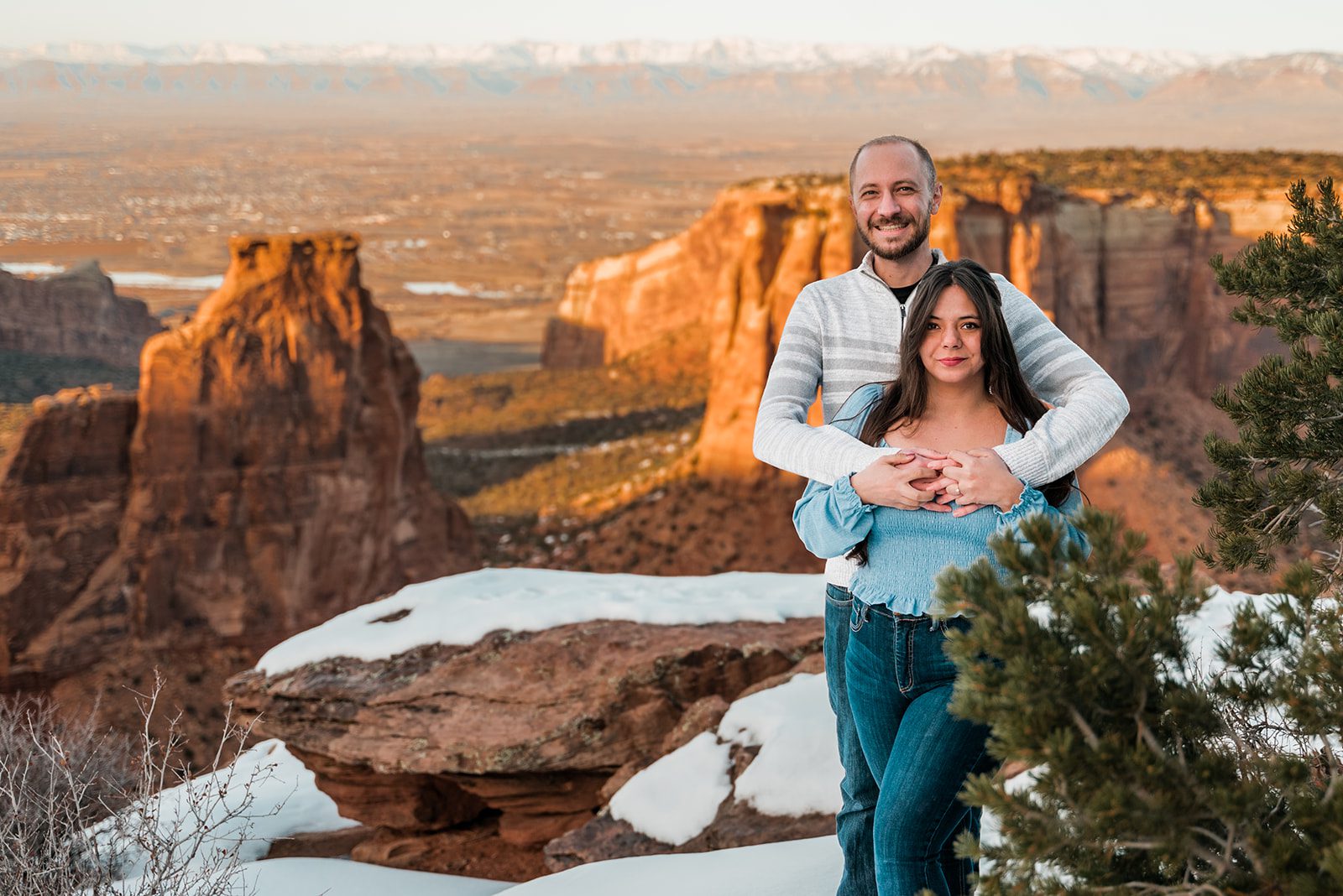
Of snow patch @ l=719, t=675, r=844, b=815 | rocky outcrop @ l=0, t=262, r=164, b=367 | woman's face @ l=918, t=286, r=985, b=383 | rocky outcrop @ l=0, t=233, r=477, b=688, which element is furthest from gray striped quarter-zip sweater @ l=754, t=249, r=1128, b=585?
rocky outcrop @ l=0, t=262, r=164, b=367

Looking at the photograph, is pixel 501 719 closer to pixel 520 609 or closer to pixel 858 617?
pixel 520 609

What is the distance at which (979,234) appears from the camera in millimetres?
29828

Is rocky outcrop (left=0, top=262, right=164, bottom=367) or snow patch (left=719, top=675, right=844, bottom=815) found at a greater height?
snow patch (left=719, top=675, right=844, bottom=815)

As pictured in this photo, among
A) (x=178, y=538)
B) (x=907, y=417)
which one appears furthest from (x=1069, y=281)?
(x=907, y=417)

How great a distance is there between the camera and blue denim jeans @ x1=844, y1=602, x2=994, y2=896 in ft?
11.1

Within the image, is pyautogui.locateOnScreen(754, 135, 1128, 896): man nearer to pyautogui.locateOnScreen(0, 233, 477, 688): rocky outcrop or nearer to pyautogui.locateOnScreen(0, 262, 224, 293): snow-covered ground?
pyautogui.locateOnScreen(0, 233, 477, 688): rocky outcrop

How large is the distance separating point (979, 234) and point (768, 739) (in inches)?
973

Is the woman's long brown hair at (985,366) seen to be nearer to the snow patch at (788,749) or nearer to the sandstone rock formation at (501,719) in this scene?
the snow patch at (788,749)

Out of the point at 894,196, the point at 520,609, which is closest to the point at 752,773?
the point at 520,609

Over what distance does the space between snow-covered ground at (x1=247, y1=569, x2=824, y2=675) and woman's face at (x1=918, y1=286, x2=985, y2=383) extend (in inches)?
222

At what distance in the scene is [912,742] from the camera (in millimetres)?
3391

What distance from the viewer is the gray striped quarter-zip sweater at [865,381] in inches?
132

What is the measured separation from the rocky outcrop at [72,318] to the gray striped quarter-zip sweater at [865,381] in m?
51.2

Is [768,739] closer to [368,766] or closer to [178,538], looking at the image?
[368,766]
